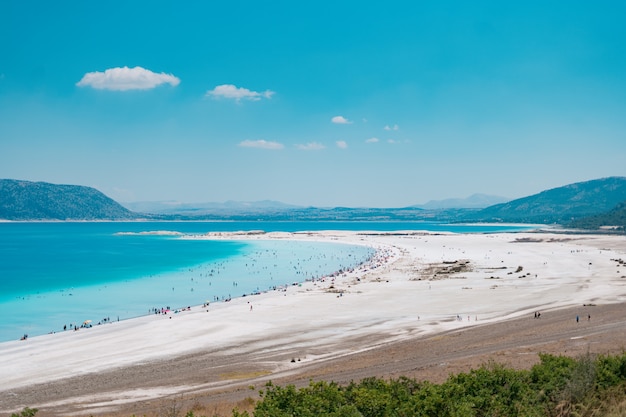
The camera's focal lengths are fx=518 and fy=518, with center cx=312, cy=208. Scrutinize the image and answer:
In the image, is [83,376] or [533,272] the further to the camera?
[533,272]

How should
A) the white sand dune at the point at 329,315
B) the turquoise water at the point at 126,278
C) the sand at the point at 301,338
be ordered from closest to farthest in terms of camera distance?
the sand at the point at 301,338 → the white sand dune at the point at 329,315 → the turquoise water at the point at 126,278

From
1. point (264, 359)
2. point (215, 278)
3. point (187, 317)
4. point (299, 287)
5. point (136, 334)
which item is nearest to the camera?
point (264, 359)

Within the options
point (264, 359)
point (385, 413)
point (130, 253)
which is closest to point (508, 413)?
point (385, 413)

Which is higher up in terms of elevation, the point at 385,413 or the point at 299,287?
the point at 385,413

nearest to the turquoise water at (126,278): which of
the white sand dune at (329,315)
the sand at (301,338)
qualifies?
the white sand dune at (329,315)

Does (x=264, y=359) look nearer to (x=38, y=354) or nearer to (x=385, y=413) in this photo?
(x=38, y=354)

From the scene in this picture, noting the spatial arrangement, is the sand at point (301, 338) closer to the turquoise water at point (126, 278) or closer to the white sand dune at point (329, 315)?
the white sand dune at point (329, 315)
